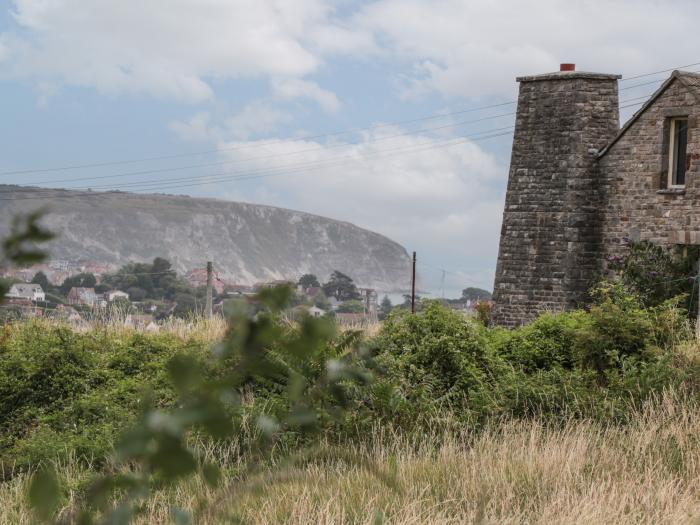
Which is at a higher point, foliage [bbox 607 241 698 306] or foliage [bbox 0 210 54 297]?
foliage [bbox 607 241 698 306]

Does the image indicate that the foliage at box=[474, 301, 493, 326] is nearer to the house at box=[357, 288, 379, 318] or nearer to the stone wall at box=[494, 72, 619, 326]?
the stone wall at box=[494, 72, 619, 326]

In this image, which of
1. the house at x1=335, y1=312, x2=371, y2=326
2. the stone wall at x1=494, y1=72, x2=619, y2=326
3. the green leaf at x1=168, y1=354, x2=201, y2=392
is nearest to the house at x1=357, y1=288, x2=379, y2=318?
the house at x1=335, y1=312, x2=371, y2=326

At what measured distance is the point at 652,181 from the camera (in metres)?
19.1

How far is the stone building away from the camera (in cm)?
1880

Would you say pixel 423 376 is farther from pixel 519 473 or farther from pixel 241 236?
pixel 241 236

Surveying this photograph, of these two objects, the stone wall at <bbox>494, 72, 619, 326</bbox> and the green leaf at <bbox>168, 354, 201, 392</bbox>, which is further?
the stone wall at <bbox>494, 72, 619, 326</bbox>

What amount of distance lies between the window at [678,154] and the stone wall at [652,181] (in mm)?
102

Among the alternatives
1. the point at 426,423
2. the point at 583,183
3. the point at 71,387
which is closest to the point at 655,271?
the point at 583,183

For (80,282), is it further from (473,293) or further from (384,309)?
(473,293)

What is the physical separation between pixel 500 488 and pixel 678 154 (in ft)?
47.2

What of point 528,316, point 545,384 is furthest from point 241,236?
point 545,384

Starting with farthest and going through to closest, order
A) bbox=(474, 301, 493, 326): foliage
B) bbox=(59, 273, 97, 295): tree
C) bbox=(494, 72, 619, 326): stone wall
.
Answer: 1. bbox=(59, 273, 97, 295): tree
2. bbox=(474, 301, 493, 326): foliage
3. bbox=(494, 72, 619, 326): stone wall

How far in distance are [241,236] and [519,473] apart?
157121 mm

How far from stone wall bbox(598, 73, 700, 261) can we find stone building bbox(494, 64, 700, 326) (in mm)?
19
